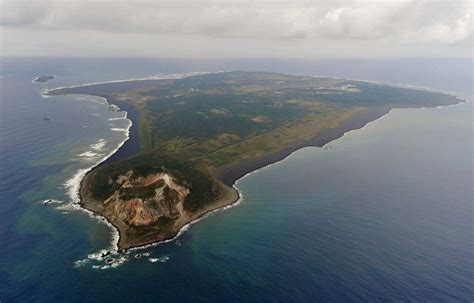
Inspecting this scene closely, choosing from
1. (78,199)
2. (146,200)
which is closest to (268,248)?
(146,200)

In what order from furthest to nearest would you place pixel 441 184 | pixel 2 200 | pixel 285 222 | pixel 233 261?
pixel 441 184 < pixel 2 200 < pixel 285 222 < pixel 233 261

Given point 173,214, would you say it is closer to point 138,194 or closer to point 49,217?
point 138,194

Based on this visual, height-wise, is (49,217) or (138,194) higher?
(138,194)

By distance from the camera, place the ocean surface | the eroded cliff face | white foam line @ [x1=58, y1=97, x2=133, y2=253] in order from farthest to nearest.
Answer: the eroded cliff face
white foam line @ [x1=58, y1=97, x2=133, y2=253]
the ocean surface

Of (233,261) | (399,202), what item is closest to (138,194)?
(233,261)

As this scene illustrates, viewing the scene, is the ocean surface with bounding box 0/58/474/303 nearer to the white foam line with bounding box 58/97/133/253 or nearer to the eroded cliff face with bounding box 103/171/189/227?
the white foam line with bounding box 58/97/133/253

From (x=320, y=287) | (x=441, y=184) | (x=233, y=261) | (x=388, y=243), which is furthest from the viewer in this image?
(x=441, y=184)

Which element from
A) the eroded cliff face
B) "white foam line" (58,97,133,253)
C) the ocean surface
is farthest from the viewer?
the eroded cliff face

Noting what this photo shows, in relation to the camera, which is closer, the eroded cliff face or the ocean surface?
the ocean surface

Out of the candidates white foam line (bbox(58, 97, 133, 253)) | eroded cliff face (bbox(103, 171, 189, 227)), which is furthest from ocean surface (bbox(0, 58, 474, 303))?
eroded cliff face (bbox(103, 171, 189, 227))
